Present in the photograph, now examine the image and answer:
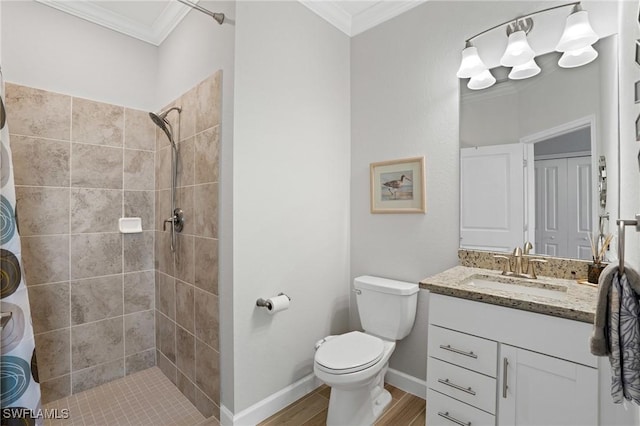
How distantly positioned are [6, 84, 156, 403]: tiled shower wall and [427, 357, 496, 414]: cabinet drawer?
84.6 inches

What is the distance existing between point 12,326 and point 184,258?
928mm

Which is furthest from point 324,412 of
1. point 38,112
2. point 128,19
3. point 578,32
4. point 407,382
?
point 128,19

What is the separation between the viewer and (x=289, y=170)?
6.55 ft

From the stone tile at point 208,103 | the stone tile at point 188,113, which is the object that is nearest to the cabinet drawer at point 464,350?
the stone tile at point 208,103

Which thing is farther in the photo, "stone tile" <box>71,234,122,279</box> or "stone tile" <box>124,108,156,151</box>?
"stone tile" <box>124,108,156,151</box>

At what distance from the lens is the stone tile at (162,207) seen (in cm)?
229

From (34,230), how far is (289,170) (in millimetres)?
1665

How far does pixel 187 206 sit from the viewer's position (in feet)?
6.80

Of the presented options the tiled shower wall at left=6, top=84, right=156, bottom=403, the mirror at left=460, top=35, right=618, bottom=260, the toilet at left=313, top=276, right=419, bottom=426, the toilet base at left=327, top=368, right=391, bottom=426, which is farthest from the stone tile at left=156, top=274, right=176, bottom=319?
the mirror at left=460, top=35, right=618, bottom=260

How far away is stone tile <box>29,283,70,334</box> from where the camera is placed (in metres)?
1.94

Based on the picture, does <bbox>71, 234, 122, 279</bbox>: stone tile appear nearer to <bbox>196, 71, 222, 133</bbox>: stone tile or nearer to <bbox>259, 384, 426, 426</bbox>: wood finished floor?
<bbox>196, 71, 222, 133</bbox>: stone tile

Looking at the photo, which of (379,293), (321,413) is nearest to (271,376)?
(321,413)

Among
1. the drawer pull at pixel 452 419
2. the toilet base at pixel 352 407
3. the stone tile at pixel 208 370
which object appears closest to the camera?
the drawer pull at pixel 452 419

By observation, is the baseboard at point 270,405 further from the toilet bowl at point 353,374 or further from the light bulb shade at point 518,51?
the light bulb shade at point 518,51
